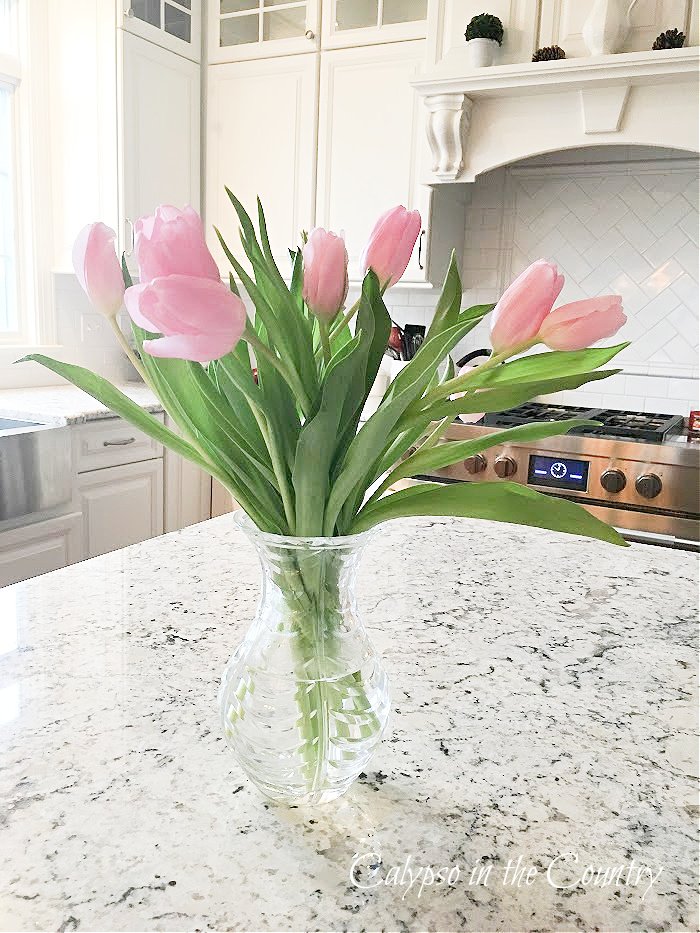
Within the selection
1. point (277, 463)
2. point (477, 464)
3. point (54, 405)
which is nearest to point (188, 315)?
point (277, 463)

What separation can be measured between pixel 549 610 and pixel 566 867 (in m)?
0.48

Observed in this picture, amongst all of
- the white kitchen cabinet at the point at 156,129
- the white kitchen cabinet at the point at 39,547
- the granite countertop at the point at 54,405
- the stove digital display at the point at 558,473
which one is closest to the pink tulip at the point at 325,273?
the granite countertop at the point at 54,405

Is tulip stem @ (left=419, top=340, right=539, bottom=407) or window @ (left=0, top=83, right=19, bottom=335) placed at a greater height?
window @ (left=0, top=83, right=19, bottom=335)

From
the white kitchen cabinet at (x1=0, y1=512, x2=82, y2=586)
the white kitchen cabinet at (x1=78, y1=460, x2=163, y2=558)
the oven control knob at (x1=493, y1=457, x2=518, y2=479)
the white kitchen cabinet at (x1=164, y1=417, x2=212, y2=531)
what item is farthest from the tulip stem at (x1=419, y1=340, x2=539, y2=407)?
the white kitchen cabinet at (x1=164, y1=417, x2=212, y2=531)

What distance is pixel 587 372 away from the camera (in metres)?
0.52

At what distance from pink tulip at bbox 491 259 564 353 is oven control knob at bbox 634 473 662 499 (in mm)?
2042

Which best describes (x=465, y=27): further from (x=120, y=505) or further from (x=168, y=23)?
(x=120, y=505)

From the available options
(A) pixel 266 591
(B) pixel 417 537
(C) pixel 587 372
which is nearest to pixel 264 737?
(A) pixel 266 591

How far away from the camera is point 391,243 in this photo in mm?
526

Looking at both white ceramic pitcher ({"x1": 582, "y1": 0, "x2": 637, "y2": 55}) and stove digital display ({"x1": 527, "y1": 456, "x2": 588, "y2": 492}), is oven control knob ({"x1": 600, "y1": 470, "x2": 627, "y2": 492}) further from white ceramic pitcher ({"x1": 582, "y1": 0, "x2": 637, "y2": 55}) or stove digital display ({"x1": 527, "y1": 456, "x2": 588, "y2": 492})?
white ceramic pitcher ({"x1": 582, "y1": 0, "x2": 637, "y2": 55})

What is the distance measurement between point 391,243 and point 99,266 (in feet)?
0.61

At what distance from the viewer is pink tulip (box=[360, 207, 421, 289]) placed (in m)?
0.52

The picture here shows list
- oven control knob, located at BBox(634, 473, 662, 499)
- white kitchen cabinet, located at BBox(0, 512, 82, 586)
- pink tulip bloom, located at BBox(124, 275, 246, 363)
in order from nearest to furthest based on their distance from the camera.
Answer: pink tulip bloom, located at BBox(124, 275, 246, 363), white kitchen cabinet, located at BBox(0, 512, 82, 586), oven control knob, located at BBox(634, 473, 662, 499)

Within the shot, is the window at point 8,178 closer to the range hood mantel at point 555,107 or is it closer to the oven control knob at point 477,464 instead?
the range hood mantel at point 555,107
